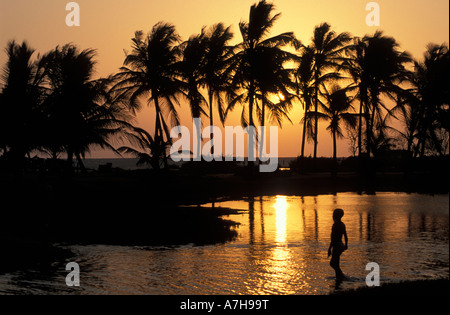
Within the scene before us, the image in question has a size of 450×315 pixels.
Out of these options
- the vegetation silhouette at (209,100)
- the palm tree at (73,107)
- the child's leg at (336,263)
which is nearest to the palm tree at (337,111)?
the vegetation silhouette at (209,100)

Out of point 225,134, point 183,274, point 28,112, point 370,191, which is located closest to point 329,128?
point 225,134

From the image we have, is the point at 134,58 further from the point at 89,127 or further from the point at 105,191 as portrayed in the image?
the point at 105,191

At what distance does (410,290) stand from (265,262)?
4.75 m

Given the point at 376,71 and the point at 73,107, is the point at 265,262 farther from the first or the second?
the point at 376,71

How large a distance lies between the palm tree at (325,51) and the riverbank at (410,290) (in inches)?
1615

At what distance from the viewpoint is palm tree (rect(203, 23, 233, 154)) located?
4138cm

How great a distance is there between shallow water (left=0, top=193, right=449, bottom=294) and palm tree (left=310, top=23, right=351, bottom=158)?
29156mm

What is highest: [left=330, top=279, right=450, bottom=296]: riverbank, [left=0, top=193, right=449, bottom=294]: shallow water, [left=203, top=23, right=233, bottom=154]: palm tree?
[left=203, top=23, right=233, bottom=154]: palm tree

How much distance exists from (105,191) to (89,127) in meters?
3.55

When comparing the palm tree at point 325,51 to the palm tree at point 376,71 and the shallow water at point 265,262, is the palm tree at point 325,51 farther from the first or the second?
the shallow water at point 265,262

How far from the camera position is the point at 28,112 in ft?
82.5

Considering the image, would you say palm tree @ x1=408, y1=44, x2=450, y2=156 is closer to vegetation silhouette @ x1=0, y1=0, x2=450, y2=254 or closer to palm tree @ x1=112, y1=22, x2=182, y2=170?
vegetation silhouette @ x1=0, y1=0, x2=450, y2=254

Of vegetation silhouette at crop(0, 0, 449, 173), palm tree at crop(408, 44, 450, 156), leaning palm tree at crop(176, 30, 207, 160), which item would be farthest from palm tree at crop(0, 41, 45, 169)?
palm tree at crop(408, 44, 450, 156)

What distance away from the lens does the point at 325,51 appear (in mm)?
49094
